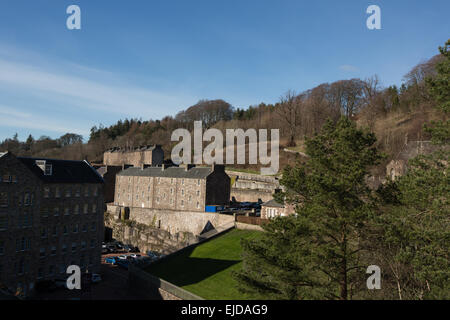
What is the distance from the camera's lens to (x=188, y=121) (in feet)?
417

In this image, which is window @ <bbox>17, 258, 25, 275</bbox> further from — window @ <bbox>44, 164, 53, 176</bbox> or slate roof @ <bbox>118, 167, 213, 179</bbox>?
slate roof @ <bbox>118, 167, 213, 179</bbox>

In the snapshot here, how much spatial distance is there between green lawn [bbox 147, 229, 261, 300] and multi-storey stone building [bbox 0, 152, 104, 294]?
12073 millimetres

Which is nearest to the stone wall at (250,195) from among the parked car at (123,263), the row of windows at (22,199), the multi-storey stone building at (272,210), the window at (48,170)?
the multi-storey stone building at (272,210)

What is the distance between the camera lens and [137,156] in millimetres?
90188

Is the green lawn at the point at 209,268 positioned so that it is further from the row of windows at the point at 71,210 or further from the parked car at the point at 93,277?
the row of windows at the point at 71,210

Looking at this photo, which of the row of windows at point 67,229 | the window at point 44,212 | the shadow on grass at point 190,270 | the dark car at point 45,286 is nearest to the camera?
the shadow on grass at point 190,270

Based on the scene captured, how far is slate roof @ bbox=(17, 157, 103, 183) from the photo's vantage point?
114 feet

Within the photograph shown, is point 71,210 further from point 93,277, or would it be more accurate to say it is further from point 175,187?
point 175,187

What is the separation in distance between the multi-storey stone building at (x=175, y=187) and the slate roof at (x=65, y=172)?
45.7 ft

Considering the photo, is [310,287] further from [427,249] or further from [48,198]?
[48,198]

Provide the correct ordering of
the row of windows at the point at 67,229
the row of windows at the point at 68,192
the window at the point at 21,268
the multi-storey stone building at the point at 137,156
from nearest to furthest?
the window at the point at 21,268 < the row of windows at the point at 67,229 < the row of windows at the point at 68,192 < the multi-storey stone building at the point at 137,156

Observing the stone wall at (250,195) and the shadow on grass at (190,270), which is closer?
the shadow on grass at (190,270)

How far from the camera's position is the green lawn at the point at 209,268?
2425cm
